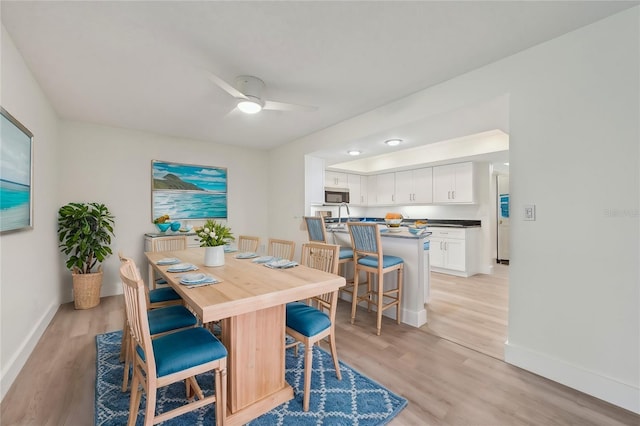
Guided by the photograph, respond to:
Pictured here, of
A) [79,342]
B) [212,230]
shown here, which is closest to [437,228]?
[212,230]

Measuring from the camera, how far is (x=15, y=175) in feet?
6.66

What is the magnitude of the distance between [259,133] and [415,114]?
2.40 metres

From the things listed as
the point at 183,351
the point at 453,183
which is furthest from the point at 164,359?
the point at 453,183

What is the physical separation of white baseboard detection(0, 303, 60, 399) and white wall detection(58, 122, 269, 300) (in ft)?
3.37

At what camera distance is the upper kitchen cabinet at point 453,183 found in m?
5.12

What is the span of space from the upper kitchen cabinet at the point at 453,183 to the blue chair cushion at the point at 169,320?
16.3 ft

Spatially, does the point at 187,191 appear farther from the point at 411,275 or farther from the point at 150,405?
the point at 150,405

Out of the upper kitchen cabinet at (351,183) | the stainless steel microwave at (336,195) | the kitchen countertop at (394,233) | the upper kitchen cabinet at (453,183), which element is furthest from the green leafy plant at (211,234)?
the upper kitchen cabinet at (453,183)

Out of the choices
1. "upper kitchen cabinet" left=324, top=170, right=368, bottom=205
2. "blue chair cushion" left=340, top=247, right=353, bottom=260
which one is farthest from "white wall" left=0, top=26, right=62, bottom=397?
"upper kitchen cabinet" left=324, top=170, right=368, bottom=205

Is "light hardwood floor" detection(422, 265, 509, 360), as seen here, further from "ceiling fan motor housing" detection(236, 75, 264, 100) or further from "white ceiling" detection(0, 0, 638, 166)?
"ceiling fan motor housing" detection(236, 75, 264, 100)

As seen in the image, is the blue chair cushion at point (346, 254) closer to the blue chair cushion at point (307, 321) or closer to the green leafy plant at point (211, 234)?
the blue chair cushion at point (307, 321)

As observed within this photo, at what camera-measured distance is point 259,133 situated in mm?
4266

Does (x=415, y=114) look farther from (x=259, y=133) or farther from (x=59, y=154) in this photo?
(x=59, y=154)

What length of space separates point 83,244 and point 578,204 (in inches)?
190
